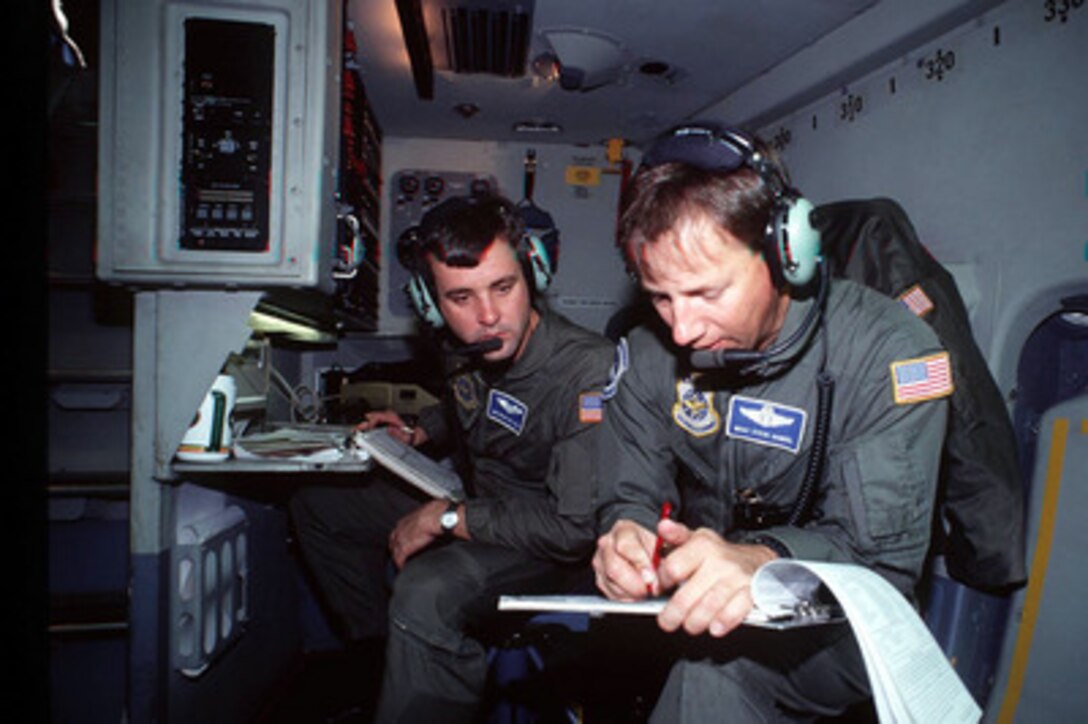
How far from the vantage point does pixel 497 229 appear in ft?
6.98

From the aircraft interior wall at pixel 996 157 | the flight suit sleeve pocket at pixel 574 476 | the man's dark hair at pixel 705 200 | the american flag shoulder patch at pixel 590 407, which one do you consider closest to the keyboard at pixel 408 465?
the flight suit sleeve pocket at pixel 574 476

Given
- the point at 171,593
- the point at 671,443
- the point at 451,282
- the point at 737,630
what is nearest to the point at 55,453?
the point at 171,593

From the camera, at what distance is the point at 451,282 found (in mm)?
2125

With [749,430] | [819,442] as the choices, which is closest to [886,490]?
[819,442]

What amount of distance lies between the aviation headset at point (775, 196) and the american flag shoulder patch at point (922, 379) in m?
0.27

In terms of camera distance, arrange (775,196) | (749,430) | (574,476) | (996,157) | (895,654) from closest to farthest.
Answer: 1. (895,654)
2. (775,196)
3. (749,430)
4. (574,476)
5. (996,157)

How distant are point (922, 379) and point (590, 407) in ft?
3.00

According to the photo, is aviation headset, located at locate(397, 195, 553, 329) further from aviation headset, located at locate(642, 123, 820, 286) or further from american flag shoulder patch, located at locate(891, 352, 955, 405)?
american flag shoulder patch, located at locate(891, 352, 955, 405)

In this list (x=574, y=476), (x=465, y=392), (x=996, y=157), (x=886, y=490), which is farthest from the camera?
(x=465, y=392)

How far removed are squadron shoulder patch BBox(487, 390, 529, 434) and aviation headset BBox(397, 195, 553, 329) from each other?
382 mm

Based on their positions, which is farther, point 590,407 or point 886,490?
point 590,407

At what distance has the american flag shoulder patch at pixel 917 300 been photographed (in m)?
1.63

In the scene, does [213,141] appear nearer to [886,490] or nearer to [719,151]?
[719,151]

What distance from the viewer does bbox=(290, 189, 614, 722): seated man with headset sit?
1.56 metres
